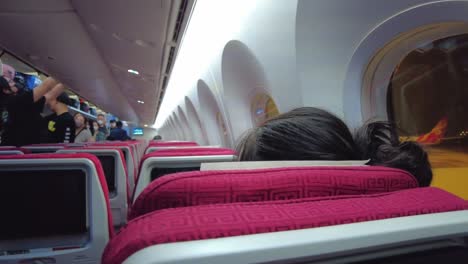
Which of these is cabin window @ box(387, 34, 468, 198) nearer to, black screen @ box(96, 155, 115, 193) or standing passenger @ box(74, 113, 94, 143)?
black screen @ box(96, 155, 115, 193)

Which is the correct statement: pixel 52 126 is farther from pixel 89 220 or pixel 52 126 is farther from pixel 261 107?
pixel 89 220

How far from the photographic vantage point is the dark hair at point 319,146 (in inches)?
30.6

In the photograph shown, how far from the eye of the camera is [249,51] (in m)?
3.94

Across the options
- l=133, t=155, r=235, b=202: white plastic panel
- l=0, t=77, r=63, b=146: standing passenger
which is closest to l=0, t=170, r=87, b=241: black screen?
l=133, t=155, r=235, b=202: white plastic panel

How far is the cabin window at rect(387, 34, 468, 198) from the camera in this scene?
2.35 m

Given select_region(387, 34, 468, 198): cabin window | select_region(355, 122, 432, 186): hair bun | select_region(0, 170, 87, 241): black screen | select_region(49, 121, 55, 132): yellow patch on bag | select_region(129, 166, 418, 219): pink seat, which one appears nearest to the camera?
select_region(129, 166, 418, 219): pink seat

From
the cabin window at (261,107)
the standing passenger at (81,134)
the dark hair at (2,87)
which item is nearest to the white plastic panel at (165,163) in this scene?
the dark hair at (2,87)

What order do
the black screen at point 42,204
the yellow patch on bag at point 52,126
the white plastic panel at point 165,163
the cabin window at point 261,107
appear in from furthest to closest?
the cabin window at point 261,107, the yellow patch on bag at point 52,126, the white plastic panel at point 165,163, the black screen at point 42,204

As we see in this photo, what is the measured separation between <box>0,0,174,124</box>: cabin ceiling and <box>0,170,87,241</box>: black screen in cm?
246

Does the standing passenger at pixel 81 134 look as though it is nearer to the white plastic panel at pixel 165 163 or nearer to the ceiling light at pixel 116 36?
the ceiling light at pixel 116 36

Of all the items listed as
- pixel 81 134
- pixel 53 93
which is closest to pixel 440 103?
pixel 53 93

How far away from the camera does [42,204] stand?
153 cm

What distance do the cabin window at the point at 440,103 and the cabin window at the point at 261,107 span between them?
8.28 feet

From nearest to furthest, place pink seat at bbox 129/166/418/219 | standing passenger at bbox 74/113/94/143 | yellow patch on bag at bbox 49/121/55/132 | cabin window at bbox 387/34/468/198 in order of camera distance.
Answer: pink seat at bbox 129/166/418/219
cabin window at bbox 387/34/468/198
yellow patch on bag at bbox 49/121/55/132
standing passenger at bbox 74/113/94/143
